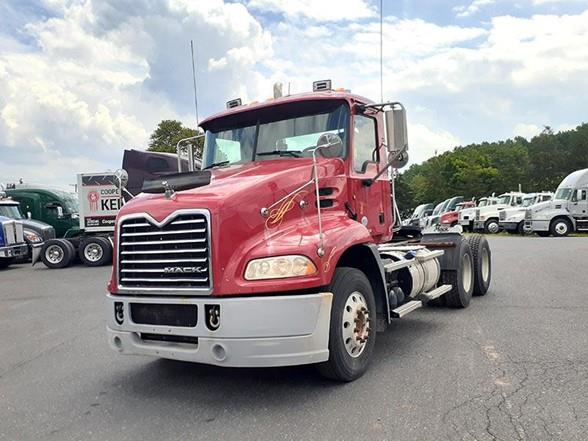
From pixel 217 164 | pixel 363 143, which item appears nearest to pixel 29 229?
pixel 217 164

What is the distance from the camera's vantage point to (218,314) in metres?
3.91

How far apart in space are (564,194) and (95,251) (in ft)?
74.2

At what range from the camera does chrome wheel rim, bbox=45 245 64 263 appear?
16.8 m

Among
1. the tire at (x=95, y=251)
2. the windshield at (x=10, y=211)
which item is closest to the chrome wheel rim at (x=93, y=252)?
the tire at (x=95, y=251)

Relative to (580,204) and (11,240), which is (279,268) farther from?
(580,204)

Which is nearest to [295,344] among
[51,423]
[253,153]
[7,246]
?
[51,423]

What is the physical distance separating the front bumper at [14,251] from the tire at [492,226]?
80.1 feet

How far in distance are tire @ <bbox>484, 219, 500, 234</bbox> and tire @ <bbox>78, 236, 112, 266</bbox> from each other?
73.6 feet

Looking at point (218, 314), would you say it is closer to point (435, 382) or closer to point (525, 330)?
point (435, 382)

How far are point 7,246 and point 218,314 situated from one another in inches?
610

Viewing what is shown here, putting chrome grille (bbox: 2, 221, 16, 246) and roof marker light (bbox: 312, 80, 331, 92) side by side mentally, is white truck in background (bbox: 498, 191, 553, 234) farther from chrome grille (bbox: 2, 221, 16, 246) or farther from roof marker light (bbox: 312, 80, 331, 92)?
roof marker light (bbox: 312, 80, 331, 92)

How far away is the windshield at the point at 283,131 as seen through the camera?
5.39 meters


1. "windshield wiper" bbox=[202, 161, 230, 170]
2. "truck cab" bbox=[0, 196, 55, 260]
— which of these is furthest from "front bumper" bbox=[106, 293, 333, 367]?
"truck cab" bbox=[0, 196, 55, 260]

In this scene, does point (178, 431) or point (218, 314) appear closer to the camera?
point (178, 431)
